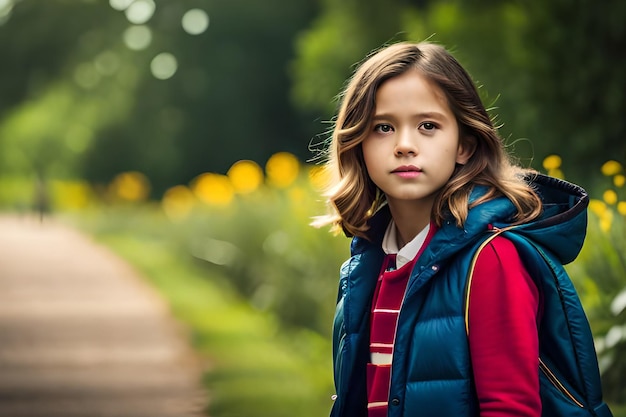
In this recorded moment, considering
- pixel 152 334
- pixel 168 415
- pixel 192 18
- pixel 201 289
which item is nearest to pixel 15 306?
pixel 201 289

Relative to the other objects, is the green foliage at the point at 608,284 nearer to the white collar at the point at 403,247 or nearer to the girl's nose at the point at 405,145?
the white collar at the point at 403,247

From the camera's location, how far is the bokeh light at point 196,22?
80.0ft

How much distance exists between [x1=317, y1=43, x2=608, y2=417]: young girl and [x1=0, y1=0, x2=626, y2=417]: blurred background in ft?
1.27

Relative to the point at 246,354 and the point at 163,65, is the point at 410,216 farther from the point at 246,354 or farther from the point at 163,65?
the point at 163,65

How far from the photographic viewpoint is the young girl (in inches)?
74.4

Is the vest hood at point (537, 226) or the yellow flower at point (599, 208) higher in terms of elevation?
the yellow flower at point (599, 208)

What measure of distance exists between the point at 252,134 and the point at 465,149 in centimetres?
2134

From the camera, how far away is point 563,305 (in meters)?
1.96

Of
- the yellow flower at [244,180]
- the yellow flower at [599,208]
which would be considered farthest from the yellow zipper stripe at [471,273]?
the yellow flower at [244,180]

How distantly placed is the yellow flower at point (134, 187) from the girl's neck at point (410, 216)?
22846 millimetres

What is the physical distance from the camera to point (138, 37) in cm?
2511

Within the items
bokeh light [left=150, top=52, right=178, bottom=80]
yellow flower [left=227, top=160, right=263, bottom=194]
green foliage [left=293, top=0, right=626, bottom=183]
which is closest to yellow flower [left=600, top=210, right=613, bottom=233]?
green foliage [left=293, top=0, right=626, bottom=183]

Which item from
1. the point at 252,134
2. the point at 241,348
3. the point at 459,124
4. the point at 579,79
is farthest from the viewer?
the point at 252,134

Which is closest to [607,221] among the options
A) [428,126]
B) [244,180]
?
[428,126]
